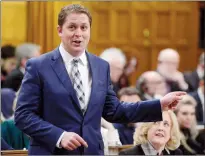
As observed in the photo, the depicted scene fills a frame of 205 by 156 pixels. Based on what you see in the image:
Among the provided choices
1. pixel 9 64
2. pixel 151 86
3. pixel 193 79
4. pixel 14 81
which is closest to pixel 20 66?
pixel 14 81

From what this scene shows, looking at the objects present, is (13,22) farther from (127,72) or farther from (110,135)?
(110,135)

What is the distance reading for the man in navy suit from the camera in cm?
339

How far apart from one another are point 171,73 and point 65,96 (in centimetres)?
602

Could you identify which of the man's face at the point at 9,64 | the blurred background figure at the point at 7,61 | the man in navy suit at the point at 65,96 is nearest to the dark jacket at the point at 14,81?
the blurred background figure at the point at 7,61

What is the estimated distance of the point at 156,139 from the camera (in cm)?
507

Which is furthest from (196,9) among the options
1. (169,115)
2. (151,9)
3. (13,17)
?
(169,115)

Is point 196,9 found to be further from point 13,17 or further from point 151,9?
point 13,17

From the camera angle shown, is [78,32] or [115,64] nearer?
[78,32]

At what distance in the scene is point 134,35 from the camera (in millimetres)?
12281

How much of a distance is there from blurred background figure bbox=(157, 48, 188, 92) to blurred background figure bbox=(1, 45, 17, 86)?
6.65 feet

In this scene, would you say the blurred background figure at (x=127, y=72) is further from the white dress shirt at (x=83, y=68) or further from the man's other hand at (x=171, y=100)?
the white dress shirt at (x=83, y=68)

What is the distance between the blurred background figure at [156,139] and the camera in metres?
5.07

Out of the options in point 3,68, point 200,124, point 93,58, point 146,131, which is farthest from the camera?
point 3,68

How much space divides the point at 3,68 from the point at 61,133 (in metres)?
6.06
